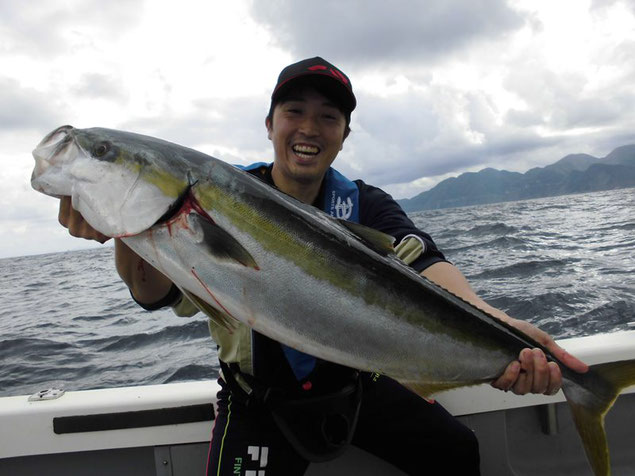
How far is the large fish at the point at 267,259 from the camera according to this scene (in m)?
2.09

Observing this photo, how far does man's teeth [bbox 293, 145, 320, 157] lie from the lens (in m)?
3.20

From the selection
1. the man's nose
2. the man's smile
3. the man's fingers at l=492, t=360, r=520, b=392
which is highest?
the man's nose

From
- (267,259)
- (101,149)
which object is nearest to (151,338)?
(101,149)

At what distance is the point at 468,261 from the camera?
41.8 feet

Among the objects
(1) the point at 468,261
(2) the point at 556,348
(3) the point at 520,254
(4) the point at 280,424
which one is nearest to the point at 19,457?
(4) the point at 280,424

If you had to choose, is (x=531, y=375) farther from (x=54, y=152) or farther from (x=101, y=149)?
(x=54, y=152)

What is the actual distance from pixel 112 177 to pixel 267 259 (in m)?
0.87

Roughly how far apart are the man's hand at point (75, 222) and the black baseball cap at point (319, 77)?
1575 millimetres

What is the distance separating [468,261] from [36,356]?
1053cm

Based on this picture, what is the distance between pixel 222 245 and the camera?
6.84ft

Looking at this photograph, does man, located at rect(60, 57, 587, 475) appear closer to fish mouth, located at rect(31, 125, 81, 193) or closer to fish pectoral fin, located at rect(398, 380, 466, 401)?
fish mouth, located at rect(31, 125, 81, 193)

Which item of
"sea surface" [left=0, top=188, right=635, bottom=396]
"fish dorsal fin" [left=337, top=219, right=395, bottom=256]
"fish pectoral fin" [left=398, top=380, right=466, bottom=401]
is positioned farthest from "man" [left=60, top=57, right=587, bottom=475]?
"sea surface" [left=0, top=188, right=635, bottom=396]

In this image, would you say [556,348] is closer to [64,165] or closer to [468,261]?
[64,165]

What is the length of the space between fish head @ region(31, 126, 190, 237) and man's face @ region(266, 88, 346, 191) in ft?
3.58
